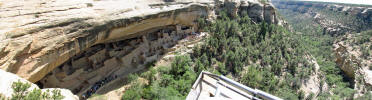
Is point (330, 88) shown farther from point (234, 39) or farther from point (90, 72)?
point (90, 72)

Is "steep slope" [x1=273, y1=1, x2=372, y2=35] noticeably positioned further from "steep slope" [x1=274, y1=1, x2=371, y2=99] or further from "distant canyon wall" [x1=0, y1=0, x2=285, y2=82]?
"distant canyon wall" [x1=0, y1=0, x2=285, y2=82]

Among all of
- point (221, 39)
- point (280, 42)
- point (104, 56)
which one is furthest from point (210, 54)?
point (280, 42)

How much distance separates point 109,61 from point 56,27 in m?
7.82

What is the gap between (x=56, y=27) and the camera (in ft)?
41.1

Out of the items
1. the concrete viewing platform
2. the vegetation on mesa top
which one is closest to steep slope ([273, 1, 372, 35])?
the vegetation on mesa top

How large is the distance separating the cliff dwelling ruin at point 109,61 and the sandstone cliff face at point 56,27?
198 centimetres

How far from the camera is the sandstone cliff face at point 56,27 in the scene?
35.0ft

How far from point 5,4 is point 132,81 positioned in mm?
11878

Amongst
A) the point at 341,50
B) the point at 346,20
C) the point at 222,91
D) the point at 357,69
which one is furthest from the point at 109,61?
the point at 346,20

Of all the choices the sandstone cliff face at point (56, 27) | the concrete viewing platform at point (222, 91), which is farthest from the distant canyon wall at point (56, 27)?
the concrete viewing platform at point (222, 91)

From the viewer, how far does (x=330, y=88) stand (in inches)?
1249

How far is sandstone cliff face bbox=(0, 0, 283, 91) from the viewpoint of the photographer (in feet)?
35.0

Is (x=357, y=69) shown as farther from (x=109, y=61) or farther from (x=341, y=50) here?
(x=109, y=61)

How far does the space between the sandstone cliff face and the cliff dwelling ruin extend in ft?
6.49
